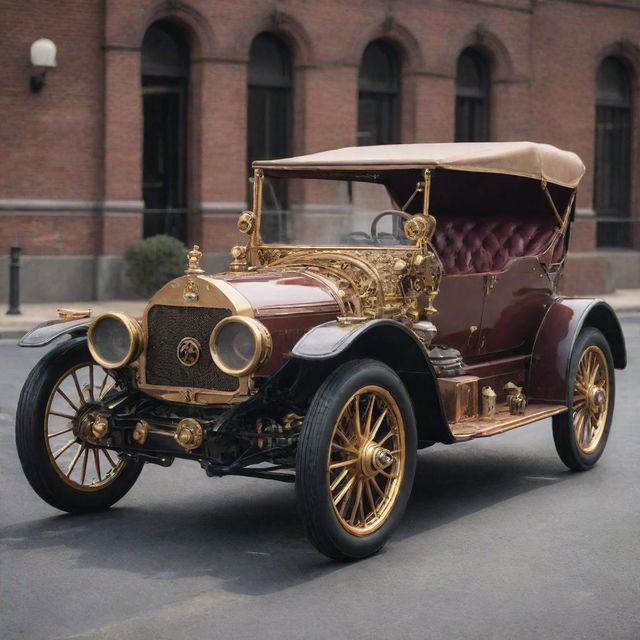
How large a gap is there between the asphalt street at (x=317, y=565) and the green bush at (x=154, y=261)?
1229 cm

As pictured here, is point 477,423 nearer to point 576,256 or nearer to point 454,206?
point 454,206

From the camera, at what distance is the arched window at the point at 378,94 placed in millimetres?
24625

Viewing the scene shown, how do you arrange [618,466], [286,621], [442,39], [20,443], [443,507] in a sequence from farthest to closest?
[442,39], [618,466], [443,507], [20,443], [286,621]

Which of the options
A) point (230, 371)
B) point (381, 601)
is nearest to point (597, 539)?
point (381, 601)

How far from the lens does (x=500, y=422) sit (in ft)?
24.8

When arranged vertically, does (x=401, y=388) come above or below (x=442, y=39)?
below

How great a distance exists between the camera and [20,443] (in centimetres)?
673

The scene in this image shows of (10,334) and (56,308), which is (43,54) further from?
(10,334)

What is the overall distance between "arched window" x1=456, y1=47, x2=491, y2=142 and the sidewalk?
13.9 feet

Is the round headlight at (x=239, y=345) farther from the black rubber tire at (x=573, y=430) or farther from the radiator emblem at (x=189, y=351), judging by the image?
the black rubber tire at (x=573, y=430)

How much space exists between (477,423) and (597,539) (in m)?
1.23

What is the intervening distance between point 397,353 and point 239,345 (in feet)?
2.98

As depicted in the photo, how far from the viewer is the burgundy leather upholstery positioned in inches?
336

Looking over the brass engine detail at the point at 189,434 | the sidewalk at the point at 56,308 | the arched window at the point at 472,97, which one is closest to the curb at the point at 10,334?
the sidewalk at the point at 56,308
